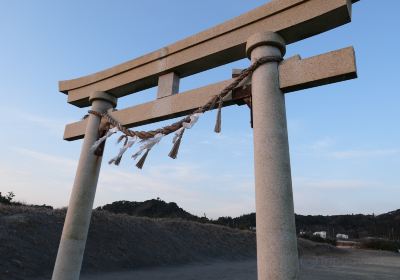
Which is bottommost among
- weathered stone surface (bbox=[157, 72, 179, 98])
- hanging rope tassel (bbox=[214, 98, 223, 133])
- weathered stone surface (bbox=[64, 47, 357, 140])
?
hanging rope tassel (bbox=[214, 98, 223, 133])

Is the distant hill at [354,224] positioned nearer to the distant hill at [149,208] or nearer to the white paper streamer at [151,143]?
the distant hill at [149,208]

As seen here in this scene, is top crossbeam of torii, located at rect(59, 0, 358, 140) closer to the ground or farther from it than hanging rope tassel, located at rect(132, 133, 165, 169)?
farther from it

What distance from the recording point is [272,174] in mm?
2484

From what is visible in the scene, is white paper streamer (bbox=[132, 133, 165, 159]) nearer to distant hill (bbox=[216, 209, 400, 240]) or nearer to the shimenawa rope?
the shimenawa rope

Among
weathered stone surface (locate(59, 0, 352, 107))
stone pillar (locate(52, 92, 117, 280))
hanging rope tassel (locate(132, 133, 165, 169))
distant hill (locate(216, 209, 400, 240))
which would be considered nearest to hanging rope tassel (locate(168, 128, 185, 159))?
hanging rope tassel (locate(132, 133, 165, 169))

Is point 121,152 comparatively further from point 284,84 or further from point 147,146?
point 284,84

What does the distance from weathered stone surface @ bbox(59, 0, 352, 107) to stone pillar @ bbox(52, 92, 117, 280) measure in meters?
0.43

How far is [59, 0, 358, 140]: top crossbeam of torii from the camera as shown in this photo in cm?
264

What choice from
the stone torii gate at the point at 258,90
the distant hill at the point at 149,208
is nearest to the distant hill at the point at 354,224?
the distant hill at the point at 149,208

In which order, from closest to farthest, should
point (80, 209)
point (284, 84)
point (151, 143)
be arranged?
point (284, 84) < point (151, 143) < point (80, 209)

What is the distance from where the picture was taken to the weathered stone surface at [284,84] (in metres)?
2.52

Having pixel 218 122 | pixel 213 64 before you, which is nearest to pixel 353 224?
pixel 213 64

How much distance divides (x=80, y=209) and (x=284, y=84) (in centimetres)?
278

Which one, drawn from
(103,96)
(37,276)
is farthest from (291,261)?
(37,276)
